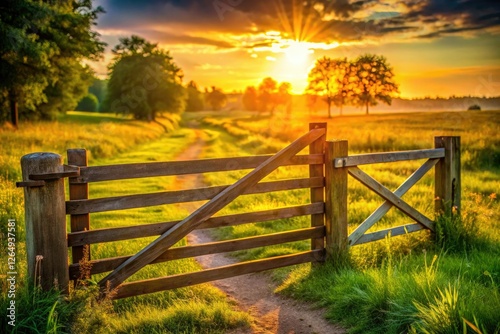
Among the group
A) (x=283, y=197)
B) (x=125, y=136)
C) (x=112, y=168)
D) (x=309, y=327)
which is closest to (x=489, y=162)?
(x=283, y=197)

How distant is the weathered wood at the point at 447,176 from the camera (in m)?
7.80

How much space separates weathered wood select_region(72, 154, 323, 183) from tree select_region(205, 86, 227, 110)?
467ft

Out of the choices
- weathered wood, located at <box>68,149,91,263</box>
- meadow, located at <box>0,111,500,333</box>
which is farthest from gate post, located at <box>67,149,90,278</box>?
meadow, located at <box>0,111,500,333</box>

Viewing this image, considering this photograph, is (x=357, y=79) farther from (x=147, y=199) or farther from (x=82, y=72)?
(x=147, y=199)

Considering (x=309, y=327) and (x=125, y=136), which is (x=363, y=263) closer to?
(x=309, y=327)

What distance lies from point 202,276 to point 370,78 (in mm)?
48845

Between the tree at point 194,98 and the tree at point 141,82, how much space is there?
87.7 m

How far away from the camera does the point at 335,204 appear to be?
21.0 feet

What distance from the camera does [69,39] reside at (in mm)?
25281

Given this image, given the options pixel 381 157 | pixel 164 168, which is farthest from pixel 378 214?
pixel 164 168

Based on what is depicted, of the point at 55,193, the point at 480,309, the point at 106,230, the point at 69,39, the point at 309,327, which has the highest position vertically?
the point at 69,39

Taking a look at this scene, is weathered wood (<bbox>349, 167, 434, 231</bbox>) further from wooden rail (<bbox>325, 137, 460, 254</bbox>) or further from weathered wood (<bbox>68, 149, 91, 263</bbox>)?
weathered wood (<bbox>68, 149, 91, 263</bbox>)

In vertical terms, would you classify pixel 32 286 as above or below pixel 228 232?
above

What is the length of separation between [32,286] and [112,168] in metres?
1.49
